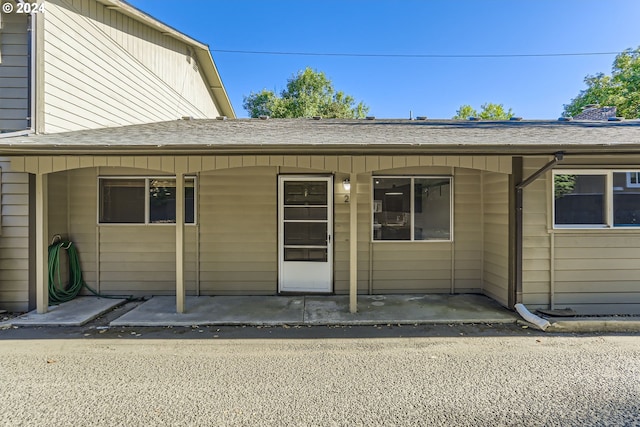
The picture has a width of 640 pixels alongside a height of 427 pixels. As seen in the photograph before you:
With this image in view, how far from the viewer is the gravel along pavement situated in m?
2.58

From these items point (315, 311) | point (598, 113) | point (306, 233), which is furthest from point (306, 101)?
point (315, 311)

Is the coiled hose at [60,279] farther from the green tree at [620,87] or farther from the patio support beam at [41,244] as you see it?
the green tree at [620,87]

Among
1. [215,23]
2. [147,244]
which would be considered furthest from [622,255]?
[215,23]

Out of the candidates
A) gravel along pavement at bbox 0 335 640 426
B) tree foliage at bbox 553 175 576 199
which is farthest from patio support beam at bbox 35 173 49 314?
tree foliage at bbox 553 175 576 199

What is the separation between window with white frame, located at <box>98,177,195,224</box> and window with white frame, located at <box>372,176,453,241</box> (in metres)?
3.29

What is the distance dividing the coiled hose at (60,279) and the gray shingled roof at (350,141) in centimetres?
171

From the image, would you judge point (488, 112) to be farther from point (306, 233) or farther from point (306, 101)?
point (306, 233)

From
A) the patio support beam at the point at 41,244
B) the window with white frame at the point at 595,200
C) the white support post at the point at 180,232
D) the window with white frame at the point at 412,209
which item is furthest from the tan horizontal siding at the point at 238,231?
the window with white frame at the point at 595,200

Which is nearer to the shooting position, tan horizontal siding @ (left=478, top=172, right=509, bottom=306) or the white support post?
the white support post

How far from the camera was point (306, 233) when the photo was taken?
5969mm

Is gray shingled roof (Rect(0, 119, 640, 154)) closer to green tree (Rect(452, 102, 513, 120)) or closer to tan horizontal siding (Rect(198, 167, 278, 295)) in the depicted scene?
tan horizontal siding (Rect(198, 167, 278, 295))

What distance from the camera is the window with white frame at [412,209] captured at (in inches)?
234

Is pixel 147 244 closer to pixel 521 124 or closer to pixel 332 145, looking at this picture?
pixel 332 145

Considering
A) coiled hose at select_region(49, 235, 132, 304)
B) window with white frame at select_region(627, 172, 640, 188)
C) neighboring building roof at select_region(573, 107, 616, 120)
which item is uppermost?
neighboring building roof at select_region(573, 107, 616, 120)
